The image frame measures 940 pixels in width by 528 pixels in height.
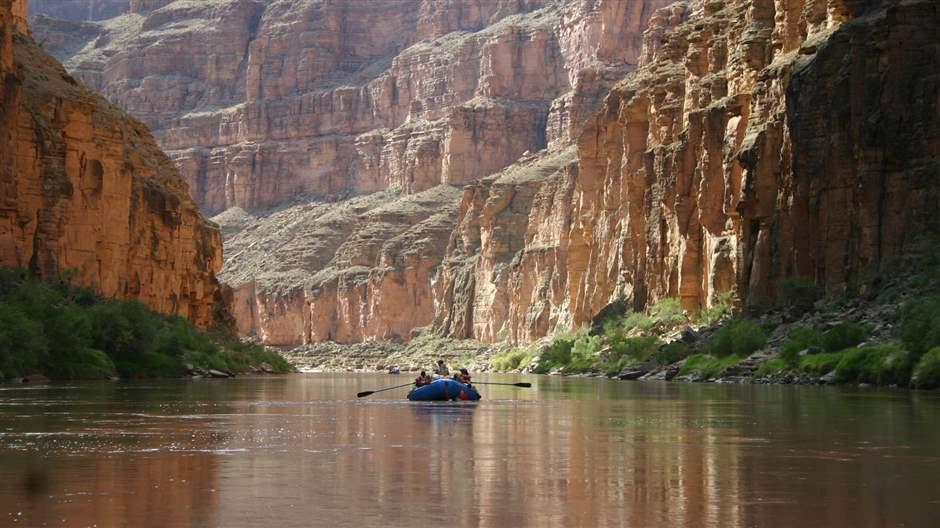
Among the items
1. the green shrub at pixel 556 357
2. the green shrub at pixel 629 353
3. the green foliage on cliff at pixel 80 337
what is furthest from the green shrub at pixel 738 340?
the green shrub at pixel 556 357

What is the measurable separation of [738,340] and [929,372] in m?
23.4

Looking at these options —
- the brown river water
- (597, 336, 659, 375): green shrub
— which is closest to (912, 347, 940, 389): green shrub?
the brown river water

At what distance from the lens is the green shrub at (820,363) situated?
6338 centimetres

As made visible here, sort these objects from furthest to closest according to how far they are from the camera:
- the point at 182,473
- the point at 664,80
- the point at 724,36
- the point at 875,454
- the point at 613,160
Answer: the point at 613,160 < the point at 664,80 < the point at 724,36 < the point at 875,454 < the point at 182,473

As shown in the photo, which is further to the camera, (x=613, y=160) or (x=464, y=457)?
(x=613, y=160)

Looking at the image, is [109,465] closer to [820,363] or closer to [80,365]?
[820,363]

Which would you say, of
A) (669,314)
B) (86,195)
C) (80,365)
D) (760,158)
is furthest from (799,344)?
(86,195)

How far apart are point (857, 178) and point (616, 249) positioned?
2279 inches

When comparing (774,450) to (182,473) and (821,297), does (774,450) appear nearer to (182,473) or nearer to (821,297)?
(182,473)

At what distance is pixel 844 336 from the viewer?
215ft

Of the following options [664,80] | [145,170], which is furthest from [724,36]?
[145,170]

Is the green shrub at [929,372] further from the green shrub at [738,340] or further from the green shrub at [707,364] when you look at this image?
the green shrub at [738,340]

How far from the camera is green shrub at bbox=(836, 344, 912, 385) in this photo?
5694 centimetres

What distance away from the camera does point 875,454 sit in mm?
27484
